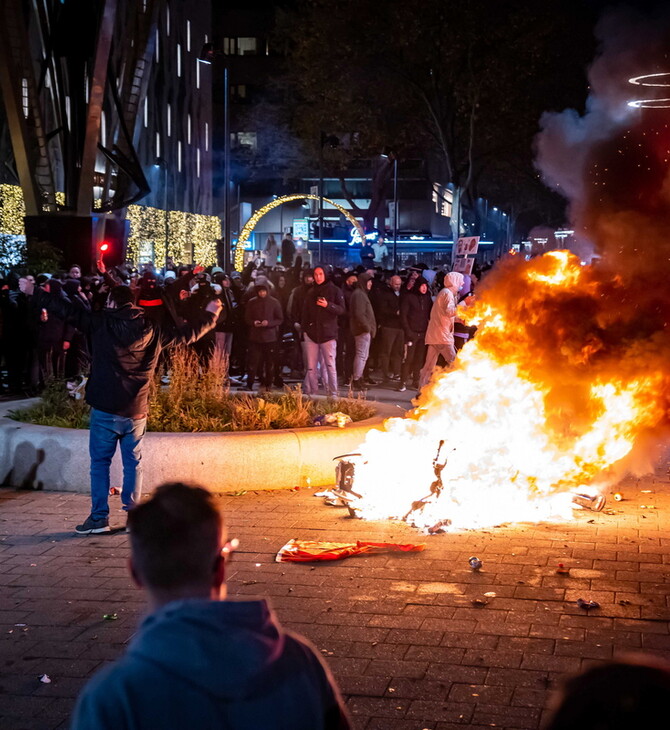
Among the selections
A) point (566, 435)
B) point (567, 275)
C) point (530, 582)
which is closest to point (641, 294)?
point (567, 275)

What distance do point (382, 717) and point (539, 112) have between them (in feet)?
105

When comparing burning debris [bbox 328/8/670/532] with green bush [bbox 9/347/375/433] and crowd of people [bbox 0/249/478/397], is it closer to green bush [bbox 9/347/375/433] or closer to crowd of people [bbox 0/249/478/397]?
green bush [bbox 9/347/375/433]

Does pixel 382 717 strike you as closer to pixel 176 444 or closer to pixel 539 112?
pixel 176 444

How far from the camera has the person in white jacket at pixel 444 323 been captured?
14617mm

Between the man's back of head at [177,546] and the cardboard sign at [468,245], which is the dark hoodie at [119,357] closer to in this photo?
the man's back of head at [177,546]

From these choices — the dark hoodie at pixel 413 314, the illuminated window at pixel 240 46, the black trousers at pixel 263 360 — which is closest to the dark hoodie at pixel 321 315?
the black trousers at pixel 263 360

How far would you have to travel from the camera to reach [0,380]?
16.0 meters

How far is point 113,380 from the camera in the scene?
846 centimetres

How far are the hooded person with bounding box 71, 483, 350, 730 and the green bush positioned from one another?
26.5 feet

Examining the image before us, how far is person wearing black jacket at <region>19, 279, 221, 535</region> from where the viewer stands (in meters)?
8.45

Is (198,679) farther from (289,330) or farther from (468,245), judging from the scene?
(468,245)

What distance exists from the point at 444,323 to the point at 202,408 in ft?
16.7

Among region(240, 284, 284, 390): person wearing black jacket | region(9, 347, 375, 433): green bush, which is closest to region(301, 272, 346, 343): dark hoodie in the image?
region(240, 284, 284, 390): person wearing black jacket

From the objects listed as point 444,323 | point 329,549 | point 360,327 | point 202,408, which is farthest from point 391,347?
point 329,549
